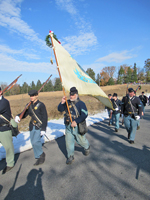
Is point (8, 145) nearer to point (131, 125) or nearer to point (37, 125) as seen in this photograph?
point (37, 125)

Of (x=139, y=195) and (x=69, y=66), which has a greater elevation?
(x=69, y=66)

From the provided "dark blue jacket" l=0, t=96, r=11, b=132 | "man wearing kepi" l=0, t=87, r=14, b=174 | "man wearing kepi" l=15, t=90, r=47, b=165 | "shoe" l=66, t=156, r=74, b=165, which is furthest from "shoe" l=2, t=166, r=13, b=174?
"shoe" l=66, t=156, r=74, b=165

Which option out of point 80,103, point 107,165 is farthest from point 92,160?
point 80,103

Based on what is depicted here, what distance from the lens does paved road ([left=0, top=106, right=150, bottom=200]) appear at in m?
2.52

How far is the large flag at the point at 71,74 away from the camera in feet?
12.1

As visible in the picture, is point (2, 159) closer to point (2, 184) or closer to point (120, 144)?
point (2, 184)

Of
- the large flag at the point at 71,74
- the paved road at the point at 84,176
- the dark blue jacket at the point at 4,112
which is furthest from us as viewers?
the large flag at the point at 71,74

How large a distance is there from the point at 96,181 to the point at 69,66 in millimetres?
3056

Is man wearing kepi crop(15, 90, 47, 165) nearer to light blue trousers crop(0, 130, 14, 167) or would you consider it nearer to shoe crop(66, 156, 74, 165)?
light blue trousers crop(0, 130, 14, 167)

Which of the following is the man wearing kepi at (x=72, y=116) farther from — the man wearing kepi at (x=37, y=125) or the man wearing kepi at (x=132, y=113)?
the man wearing kepi at (x=132, y=113)

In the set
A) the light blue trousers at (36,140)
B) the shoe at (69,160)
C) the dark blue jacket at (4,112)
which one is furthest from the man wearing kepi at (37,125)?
the shoe at (69,160)

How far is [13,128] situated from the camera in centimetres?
352

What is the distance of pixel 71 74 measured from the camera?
398 cm

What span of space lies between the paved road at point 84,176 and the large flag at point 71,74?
1.94m
